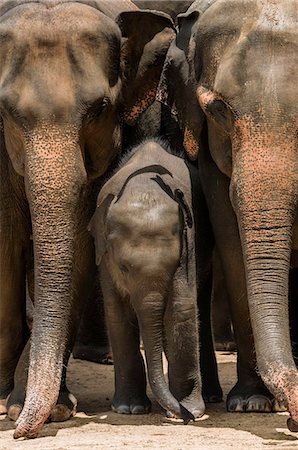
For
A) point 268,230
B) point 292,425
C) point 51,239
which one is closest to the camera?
point 292,425

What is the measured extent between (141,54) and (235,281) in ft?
3.82

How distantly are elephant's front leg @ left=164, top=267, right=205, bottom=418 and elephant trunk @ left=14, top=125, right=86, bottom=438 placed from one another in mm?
472

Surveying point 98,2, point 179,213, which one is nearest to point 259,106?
point 179,213

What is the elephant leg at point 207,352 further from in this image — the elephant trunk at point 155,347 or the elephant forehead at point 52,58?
the elephant forehead at point 52,58

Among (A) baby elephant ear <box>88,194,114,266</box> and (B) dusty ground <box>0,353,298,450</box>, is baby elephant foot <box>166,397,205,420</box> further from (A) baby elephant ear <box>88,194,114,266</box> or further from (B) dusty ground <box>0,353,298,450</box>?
(A) baby elephant ear <box>88,194,114,266</box>

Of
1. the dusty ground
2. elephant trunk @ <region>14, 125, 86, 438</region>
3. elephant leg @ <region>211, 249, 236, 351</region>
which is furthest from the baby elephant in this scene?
elephant leg @ <region>211, 249, 236, 351</region>

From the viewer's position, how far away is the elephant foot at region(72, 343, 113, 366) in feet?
29.7

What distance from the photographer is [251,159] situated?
639 centimetres

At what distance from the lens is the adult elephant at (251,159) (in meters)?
6.30

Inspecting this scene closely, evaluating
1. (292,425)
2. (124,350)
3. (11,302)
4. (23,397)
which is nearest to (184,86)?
(124,350)

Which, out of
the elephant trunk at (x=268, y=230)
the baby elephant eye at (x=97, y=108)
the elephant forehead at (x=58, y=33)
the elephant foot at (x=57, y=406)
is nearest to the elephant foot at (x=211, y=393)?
the elephant foot at (x=57, y=406)

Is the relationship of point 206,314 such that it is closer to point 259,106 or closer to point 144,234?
point 144,234

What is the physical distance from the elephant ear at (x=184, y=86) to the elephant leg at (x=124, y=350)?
2.24 ft

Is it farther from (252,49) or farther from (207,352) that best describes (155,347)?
(252,49)
